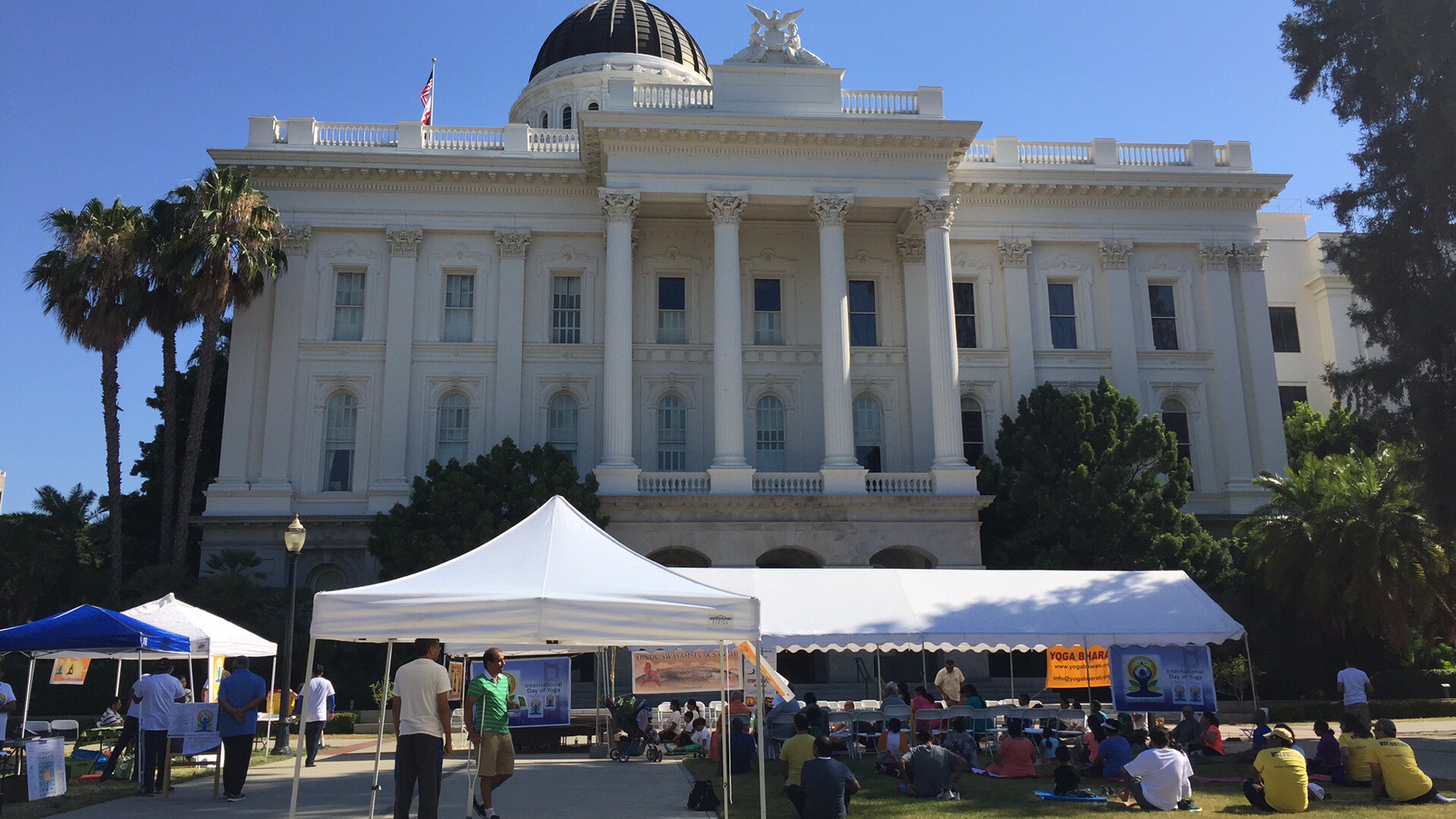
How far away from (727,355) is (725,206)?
4516 mm

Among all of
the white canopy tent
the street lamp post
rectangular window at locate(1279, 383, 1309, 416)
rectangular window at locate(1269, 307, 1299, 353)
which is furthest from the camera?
rectangular window at locate(1269, 307, 1299, 353)

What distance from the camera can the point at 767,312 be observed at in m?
37.9

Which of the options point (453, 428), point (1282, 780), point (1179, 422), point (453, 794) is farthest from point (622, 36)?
point (1282, 780)

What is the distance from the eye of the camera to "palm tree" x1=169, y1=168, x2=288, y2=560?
32688 mm

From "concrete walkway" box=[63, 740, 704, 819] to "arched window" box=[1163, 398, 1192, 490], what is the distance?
24.6 meters

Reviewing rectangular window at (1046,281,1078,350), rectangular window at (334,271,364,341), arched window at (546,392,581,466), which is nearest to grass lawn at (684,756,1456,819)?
arched window at (546,392,581,466)

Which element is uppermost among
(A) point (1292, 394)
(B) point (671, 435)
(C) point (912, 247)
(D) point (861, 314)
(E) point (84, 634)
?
(C) point (912, 247)

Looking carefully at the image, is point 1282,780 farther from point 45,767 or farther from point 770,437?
point 770,437

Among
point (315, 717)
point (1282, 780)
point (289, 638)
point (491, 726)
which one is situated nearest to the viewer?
point (491, 726)

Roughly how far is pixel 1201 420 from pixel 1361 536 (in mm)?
9407

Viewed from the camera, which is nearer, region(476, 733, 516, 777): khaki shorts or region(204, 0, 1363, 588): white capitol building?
region(476, 733, 516, 777): khaki shorts

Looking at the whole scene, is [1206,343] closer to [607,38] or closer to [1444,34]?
[1444,34]

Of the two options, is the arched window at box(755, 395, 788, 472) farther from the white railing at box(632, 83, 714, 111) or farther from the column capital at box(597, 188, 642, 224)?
the white railing at box(632, 83, 714, 111)

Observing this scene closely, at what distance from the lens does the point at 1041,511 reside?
107 ft
